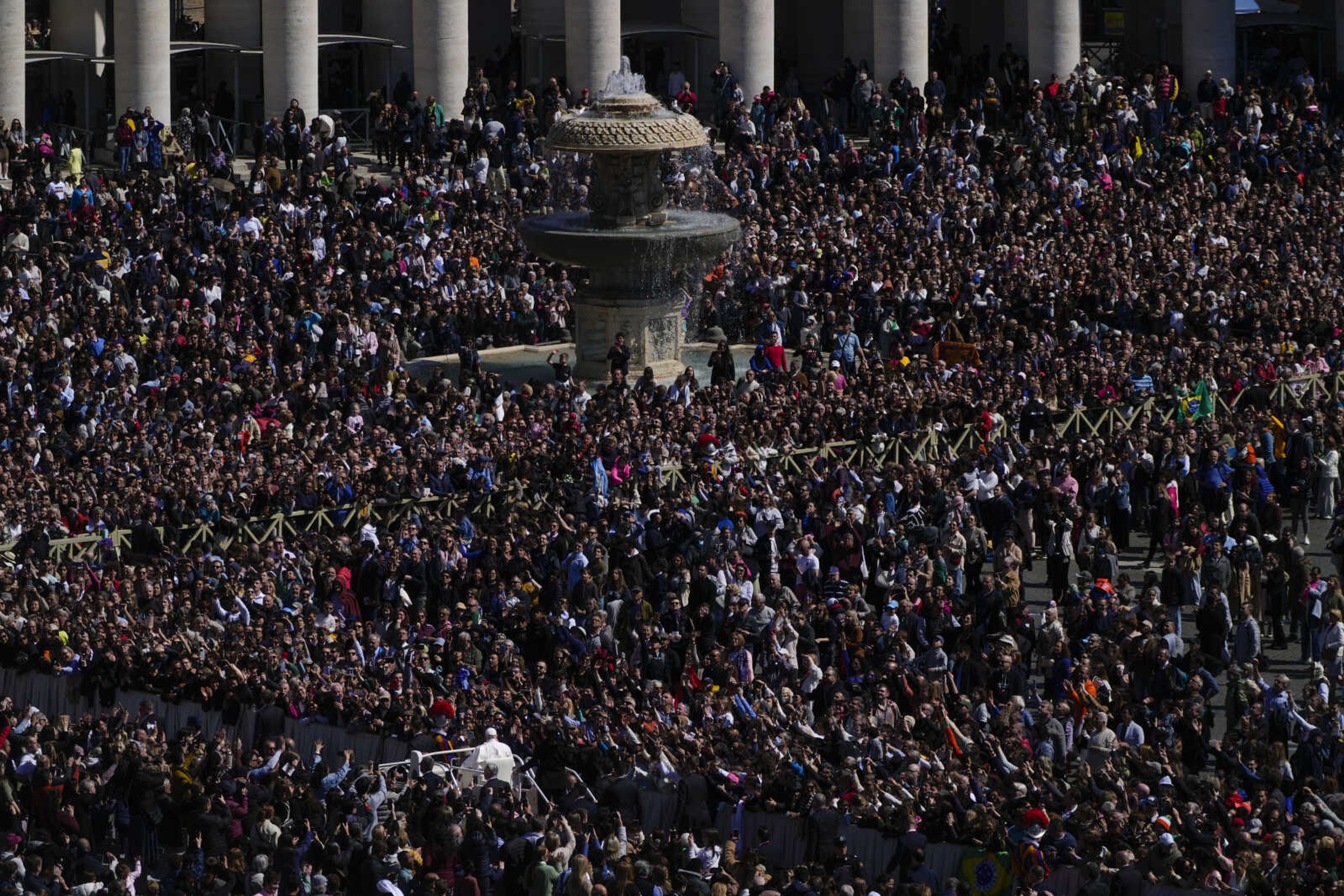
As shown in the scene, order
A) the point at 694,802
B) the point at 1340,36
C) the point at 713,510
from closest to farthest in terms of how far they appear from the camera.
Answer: the point at 694,802 → the point at 713,510 → the point at 1340,36

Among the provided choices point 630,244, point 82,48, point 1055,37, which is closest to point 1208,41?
point 1055,37

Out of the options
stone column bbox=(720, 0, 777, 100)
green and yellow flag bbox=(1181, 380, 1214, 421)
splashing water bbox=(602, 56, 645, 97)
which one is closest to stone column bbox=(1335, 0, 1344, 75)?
stone column bbox=(720, 0, 777, 100)

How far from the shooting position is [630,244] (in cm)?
5588

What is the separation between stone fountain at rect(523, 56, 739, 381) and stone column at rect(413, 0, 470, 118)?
14.4m

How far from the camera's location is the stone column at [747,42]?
2876 inches

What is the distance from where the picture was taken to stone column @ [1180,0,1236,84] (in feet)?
248

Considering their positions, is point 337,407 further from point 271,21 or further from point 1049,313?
point 271,21

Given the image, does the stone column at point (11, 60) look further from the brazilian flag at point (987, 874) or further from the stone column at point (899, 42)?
the brazilian flag at point (987, 874)

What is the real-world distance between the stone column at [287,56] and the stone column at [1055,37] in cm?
1693

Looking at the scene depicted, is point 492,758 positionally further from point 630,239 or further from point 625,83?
point 625,83

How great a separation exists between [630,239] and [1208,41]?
24670 mm

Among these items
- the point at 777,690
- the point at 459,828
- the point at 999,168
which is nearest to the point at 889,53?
the point at 999,168

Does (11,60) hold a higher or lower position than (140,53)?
lower


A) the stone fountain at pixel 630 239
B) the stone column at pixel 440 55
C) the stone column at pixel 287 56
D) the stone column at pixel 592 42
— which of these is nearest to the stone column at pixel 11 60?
the stone column at pixel 287 56
